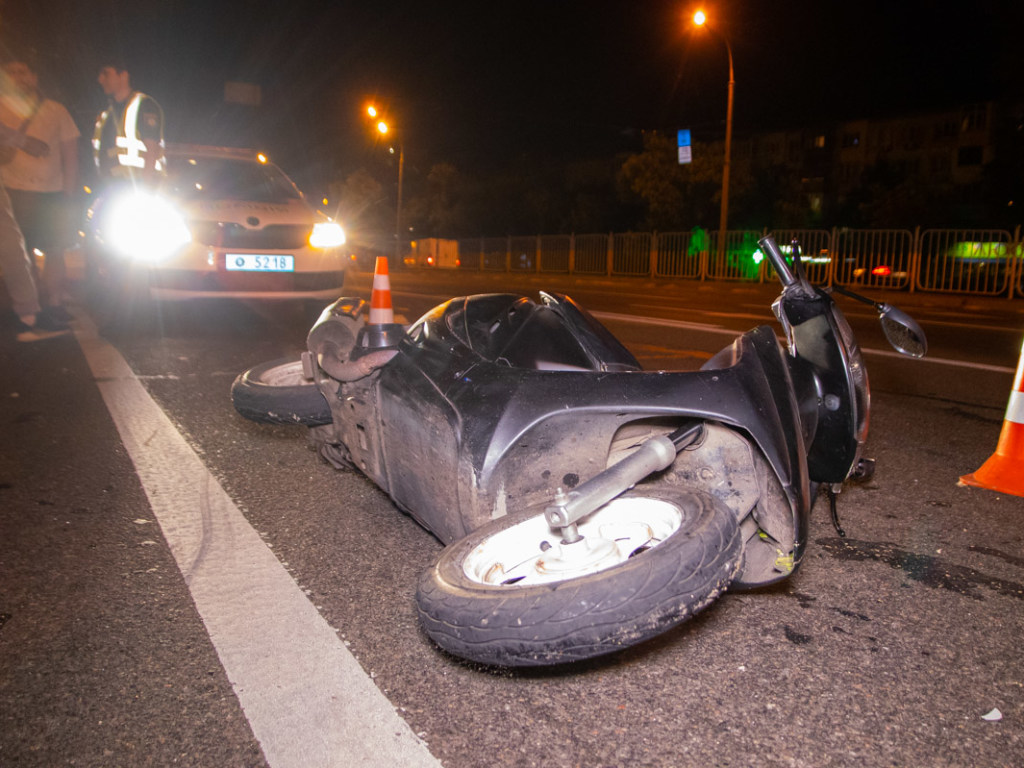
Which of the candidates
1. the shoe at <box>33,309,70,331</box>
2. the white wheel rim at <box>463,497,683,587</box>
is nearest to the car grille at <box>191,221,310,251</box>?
the shoe at <box>33,309,70,331</box>

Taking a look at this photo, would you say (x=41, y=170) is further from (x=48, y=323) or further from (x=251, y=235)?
(x=251, y=235)

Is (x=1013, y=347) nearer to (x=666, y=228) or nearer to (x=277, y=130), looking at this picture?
(x=666, y=228)

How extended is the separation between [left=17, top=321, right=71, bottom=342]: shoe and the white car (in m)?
0.84

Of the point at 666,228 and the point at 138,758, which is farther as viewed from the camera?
the point at 666,228

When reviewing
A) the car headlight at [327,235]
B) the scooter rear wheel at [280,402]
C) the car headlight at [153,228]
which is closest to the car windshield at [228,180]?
the car headlight at [153,228]

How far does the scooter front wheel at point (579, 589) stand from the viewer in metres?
1.68

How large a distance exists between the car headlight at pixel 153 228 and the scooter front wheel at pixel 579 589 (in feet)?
22.1

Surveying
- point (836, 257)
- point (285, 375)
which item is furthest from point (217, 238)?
point (836, 257)

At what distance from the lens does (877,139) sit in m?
48.8

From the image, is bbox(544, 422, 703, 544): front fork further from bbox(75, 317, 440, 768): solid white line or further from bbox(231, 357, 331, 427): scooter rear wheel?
bbox(231, 357, 331, 427): scooter rear wheel

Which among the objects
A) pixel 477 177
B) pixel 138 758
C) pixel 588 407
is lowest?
pixel 138 758

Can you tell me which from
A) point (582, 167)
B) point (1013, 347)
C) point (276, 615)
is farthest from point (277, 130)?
point (276, 615)

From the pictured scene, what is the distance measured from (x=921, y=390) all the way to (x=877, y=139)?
160ft

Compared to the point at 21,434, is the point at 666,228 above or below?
above
